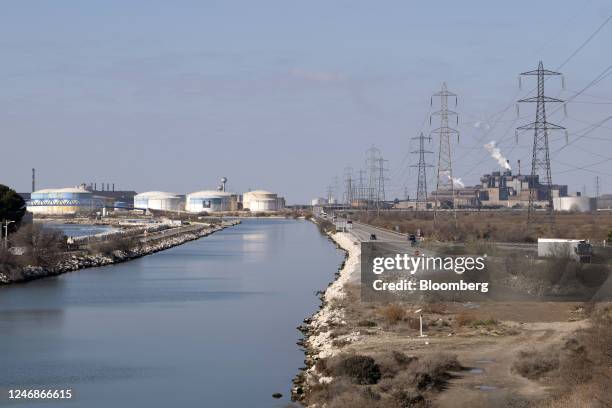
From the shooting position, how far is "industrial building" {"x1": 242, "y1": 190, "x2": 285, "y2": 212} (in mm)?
192000

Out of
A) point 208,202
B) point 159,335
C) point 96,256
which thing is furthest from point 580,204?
point 159,335

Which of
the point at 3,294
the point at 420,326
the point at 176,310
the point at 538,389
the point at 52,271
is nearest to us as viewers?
the point at 538,389

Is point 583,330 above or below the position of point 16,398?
above

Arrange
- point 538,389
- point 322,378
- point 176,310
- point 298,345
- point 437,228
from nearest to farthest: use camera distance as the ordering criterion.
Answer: point 538,389 < point 322,378 < point 298,345 < point 176,310 < point 437,228

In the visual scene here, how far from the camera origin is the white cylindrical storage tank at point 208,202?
18350cm

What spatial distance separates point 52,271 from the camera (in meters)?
41.9

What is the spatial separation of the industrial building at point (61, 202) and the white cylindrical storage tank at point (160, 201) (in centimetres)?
1978

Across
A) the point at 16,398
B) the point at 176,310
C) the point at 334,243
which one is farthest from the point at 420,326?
the point at 334,243

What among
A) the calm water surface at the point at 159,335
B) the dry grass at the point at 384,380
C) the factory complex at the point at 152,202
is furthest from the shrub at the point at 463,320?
the factory complex at the point at 152,202

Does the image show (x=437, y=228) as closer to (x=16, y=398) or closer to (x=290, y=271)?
(x=290, y=271)

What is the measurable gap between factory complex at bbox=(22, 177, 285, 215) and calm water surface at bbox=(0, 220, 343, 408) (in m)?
121

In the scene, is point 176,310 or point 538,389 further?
point 176,310

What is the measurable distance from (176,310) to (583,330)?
14877 millimetres

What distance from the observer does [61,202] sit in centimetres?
16188
